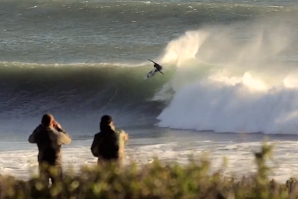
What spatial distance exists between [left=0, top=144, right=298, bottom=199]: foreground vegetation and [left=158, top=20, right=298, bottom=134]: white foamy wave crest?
10.3 m

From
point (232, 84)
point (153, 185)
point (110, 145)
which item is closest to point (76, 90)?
point (232, 84)

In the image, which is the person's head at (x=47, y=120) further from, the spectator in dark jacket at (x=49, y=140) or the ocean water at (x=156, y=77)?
the ocean water at (x=156, y=77)

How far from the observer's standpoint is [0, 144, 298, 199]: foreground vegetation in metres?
6.66

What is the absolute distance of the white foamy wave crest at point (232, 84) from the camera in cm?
1859

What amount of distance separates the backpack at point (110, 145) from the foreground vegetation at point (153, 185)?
7.71ft

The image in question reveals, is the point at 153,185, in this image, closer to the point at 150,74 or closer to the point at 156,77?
the point at 150,74

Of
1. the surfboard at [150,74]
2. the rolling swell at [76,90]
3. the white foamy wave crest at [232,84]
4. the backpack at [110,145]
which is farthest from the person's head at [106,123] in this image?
the surfboard at [150,74]

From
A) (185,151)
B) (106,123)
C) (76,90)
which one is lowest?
(185,151)

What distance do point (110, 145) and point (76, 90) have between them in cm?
1433

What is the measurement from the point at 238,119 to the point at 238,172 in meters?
6.71

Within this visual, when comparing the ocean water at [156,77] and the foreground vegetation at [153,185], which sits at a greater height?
the ocean water at [156,77]

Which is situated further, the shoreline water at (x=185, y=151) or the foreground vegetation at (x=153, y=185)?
the shoreline water at (x=185, y=151)

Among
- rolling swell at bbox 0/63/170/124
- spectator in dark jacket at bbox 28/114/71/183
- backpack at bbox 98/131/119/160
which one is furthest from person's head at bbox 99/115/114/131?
rolling swell at bbox 0/63/170/124

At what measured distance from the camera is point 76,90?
933 inches
